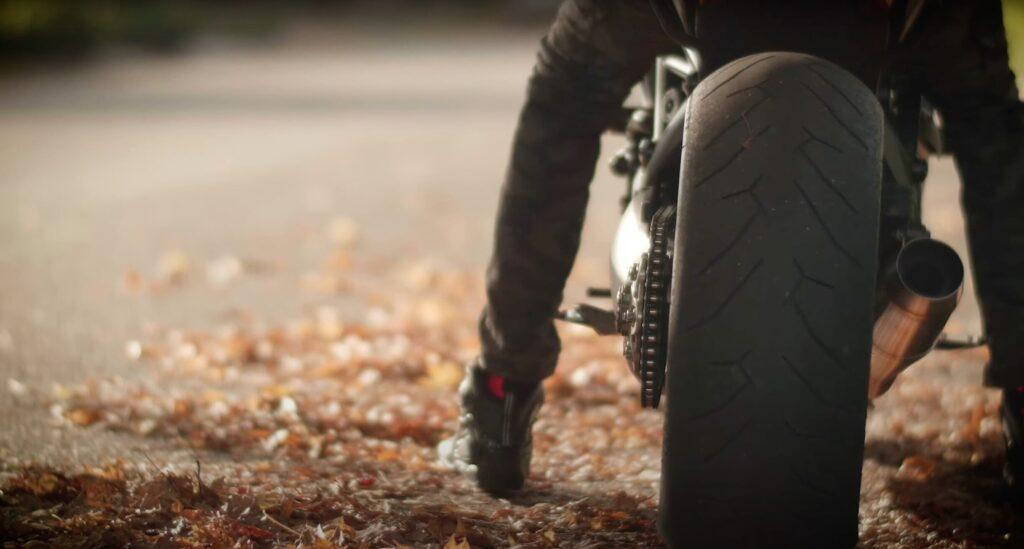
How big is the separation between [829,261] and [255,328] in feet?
10.8

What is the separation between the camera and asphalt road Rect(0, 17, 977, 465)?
491 centimetres

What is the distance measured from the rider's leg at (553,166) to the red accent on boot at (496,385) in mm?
55

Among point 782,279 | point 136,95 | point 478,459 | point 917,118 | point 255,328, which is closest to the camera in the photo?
point 782,279

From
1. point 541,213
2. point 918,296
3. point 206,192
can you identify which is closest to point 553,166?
point 541,213

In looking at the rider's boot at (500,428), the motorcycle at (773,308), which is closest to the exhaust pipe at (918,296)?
the motorcycle at (773,308)

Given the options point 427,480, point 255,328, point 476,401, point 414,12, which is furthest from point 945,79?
point 414,12

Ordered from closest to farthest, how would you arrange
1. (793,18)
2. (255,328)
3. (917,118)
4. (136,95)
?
(793,18) < (917,118) < (255,328) < (136,95)

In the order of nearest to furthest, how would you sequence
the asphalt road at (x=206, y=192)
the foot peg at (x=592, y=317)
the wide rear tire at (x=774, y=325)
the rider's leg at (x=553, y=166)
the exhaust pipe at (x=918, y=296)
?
the wide rear tire at (x=774, y=325) < the exhaust pipe at (x=918, y=296) < the rider's leg at (x=553, y=166) < the foot peg at (x=592, y=317) < the asphalt road at (x=206, y=192)

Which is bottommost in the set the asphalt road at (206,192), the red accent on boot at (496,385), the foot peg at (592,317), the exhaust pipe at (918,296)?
the asphalt road at (206,192)

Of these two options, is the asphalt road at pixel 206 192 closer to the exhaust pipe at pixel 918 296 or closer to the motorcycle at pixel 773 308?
the motorcycle at pixel 773 308

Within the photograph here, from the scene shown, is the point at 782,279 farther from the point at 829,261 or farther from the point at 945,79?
the point at 945,79

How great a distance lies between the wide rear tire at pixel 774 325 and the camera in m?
1.97

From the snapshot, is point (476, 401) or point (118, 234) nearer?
point (476, 401)

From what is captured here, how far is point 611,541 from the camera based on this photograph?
2.50 meters
